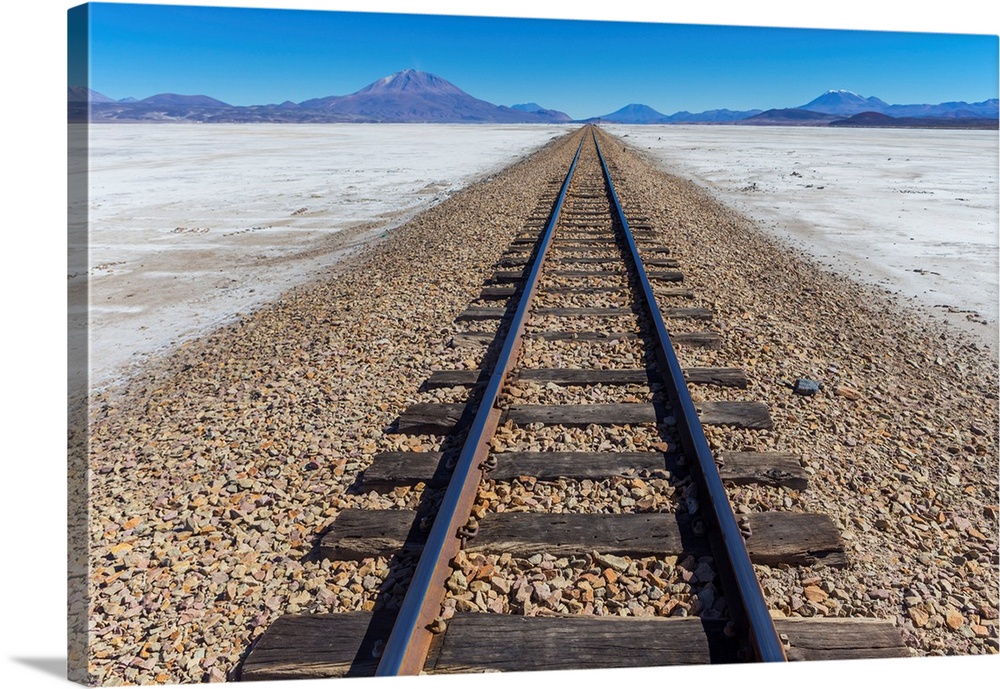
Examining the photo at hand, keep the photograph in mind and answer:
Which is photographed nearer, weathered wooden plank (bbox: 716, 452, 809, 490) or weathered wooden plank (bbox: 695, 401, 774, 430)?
weathered wooden plank (bbox: 716, 452, 809, 490)

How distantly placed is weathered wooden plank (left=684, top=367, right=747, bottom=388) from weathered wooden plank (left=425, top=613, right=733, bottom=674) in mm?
2357

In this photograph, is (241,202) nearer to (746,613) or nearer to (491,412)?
(491,412)

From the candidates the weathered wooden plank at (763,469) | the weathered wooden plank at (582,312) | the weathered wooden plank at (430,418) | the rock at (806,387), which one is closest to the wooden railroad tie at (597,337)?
the weathered wooden plank at (582,312)

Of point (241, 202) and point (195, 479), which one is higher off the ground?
point (241, 202)

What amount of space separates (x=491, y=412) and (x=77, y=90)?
2.51m

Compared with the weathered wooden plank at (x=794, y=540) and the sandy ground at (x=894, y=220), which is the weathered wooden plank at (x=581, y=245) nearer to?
the sandy ground at (x=894, y=220)

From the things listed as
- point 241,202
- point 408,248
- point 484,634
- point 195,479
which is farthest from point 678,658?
point 241,202

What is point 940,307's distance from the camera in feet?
22.8

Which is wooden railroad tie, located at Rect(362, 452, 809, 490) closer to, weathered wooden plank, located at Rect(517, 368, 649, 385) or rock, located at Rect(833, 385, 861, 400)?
weathered wooden plank, located at Rect(517, 368, 649, 385)

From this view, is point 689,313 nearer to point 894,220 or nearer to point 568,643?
point 568,643

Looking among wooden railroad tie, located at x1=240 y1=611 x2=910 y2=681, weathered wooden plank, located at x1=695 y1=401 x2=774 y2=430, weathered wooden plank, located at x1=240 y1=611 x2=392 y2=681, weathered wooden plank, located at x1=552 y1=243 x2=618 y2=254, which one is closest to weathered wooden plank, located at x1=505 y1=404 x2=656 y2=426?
weathered wooden plank, located at x1=695 y1=401 x2=774 y2=430

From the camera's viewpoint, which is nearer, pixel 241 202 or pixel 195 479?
pixel 195 479

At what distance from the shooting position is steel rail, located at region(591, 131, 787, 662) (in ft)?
7.18

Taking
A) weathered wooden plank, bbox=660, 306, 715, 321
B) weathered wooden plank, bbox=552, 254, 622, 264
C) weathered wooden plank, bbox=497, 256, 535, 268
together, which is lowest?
weathered wooden plank, bbox=660, 306, 715, 321
